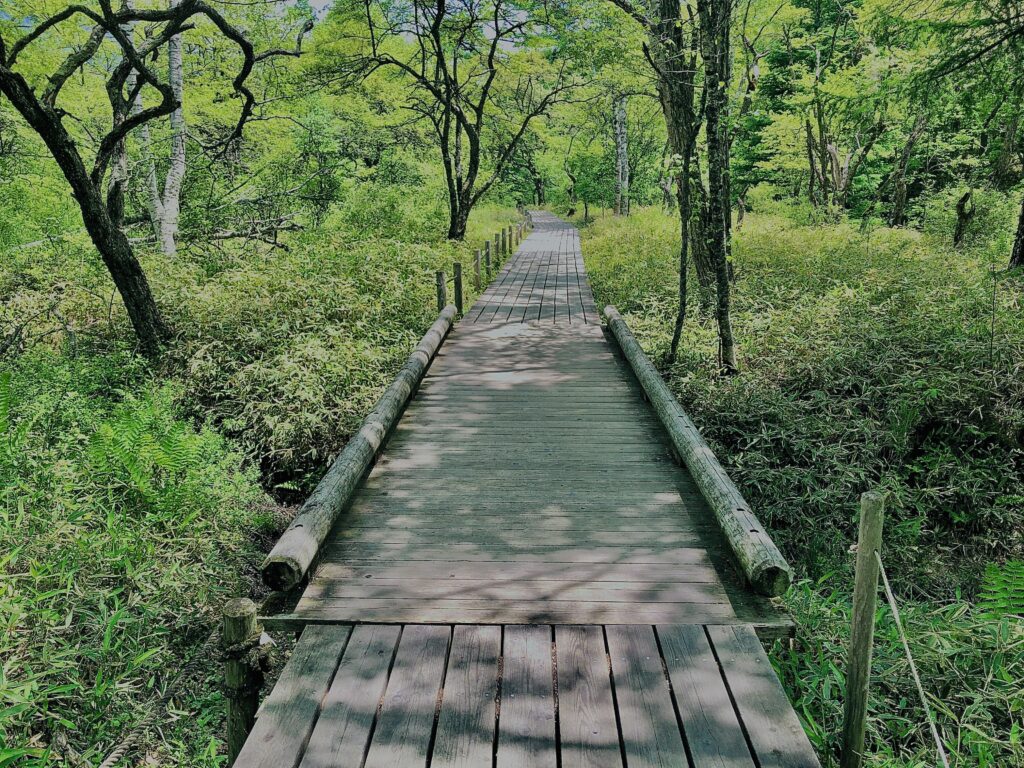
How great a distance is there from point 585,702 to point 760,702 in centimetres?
70

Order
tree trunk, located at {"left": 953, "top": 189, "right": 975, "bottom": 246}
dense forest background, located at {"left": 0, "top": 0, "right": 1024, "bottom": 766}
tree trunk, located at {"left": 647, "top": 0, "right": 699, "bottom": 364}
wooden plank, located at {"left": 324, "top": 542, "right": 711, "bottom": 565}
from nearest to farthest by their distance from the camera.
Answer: dense forest background, located at {"left": 0, "top": 0, "right": 1024, "bottom": 766}
wooden plank, located at {"left": 324, "top": 542, "right": 711, "bottom": 565}
tree trunk, located at {"left": 647, "top": 0, "right": 699, "bottom": 364}
tree trunk, located at {"left": 953, "top": 189, "right": 975, "bottom": 246}

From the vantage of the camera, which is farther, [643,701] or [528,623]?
[528,623]

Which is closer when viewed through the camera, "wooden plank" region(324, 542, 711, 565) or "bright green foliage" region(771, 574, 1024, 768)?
"bright green foliage" region(771, 574, 1024, 768)

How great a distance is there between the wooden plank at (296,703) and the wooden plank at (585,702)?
98cm

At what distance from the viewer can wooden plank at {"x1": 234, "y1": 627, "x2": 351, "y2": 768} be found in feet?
7.57

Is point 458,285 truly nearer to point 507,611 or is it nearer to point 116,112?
point 116,112

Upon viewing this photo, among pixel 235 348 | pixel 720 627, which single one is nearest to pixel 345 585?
pixel 720 627

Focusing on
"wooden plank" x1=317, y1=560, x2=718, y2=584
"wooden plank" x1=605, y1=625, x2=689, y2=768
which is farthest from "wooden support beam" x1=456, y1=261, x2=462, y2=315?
"wooden plank" x1=605, y1=625, x2=689, y2=768

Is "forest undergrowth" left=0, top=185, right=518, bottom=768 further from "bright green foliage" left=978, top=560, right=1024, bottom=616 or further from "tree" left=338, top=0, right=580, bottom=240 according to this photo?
"tree" left=338, top=0, right=580, bottom=240

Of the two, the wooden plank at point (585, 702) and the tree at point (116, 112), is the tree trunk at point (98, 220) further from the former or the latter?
the wooden plank at point (585, 702)

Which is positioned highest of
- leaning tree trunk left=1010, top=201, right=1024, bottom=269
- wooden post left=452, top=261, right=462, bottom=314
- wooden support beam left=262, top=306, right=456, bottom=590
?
leaning tree trunk left=1010, top=201, right=1024, bottom=269

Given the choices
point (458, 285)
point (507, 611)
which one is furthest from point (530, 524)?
point (458, 285)

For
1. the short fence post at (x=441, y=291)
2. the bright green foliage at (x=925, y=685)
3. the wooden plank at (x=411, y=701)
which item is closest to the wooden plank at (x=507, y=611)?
the wooden plank at (x=411, y=701)

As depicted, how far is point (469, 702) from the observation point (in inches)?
98.4
